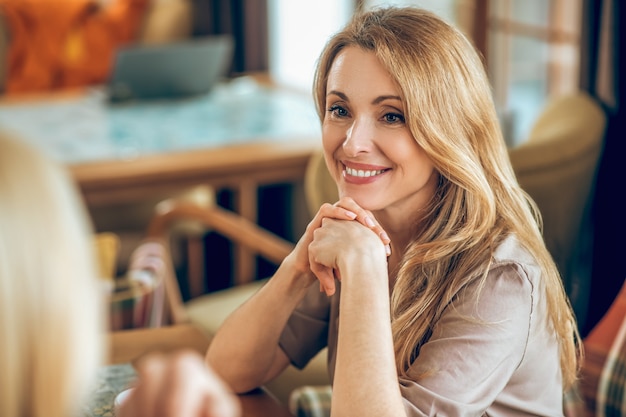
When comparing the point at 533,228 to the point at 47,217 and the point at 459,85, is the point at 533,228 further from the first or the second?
the point at 47,217

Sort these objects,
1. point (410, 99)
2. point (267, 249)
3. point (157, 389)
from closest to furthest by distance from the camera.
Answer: point (157, 389), point (410, 99), point (267, 249)

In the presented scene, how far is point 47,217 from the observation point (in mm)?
712

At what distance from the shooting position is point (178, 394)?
2.65 feet

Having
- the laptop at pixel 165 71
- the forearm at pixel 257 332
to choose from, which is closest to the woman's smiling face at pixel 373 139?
the forearm at pixel 257 332

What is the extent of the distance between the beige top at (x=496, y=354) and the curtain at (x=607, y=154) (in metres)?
1.03

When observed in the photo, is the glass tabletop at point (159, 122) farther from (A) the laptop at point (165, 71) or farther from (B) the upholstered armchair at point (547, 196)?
(B) the upholstered armchair at point (547, 196)

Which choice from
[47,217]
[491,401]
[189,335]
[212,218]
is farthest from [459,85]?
[212,218]

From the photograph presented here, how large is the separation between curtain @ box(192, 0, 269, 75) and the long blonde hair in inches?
126

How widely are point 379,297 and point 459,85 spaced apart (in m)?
0.36

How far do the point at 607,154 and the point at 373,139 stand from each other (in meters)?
1.21

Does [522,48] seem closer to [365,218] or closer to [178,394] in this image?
[365,218]

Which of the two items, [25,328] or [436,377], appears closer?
[25,328]

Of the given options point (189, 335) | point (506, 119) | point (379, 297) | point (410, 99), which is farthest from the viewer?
point (506, 119)

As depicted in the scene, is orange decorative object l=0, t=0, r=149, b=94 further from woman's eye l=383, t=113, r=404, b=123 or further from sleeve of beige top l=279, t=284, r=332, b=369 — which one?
woman's eye l=383, t=113, r=404, b=123
